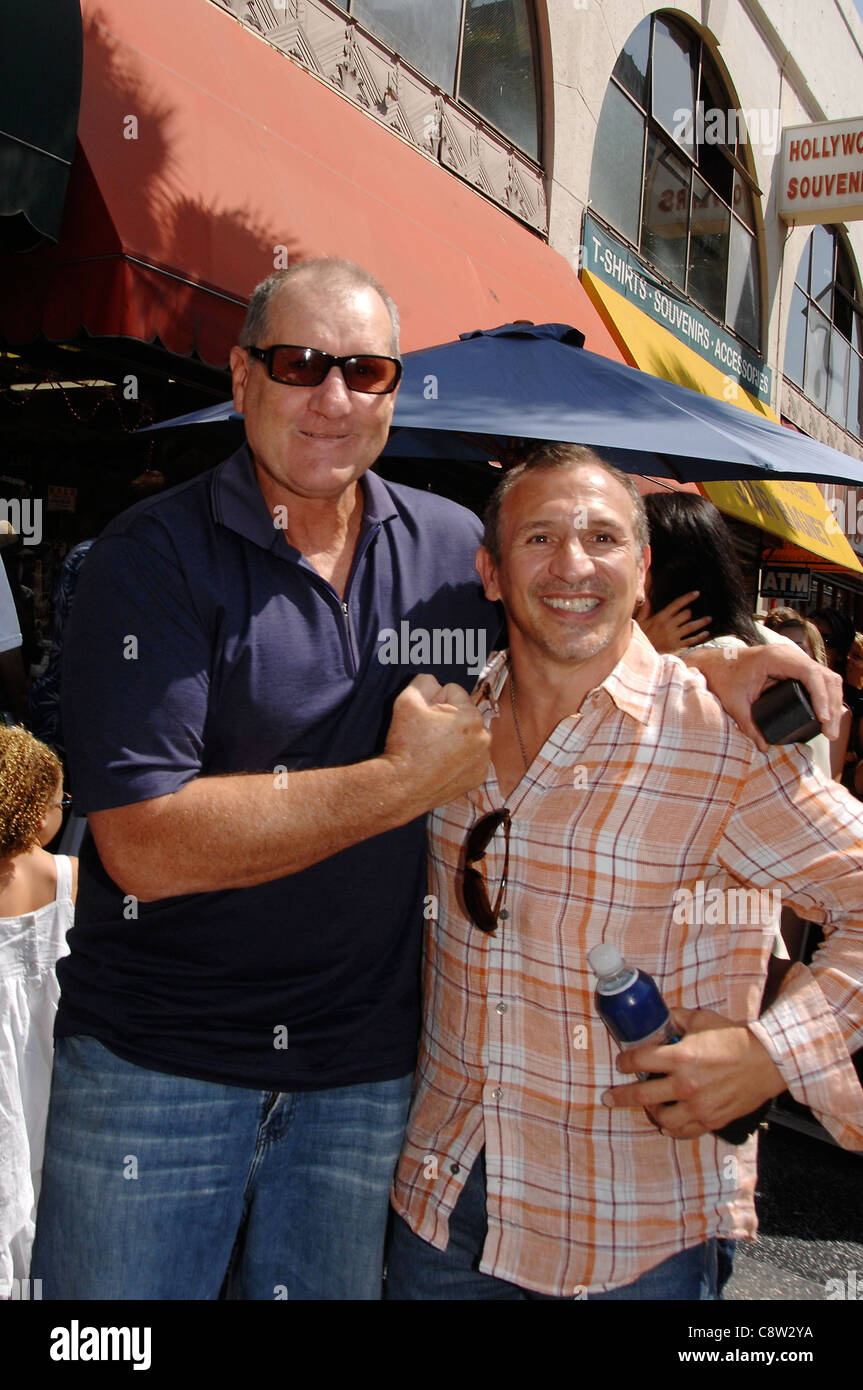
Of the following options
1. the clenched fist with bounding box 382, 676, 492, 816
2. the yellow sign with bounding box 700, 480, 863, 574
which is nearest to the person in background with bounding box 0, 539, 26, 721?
the clenched fist with bounding box 382, 676, 492, 816

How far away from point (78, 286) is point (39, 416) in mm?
2575

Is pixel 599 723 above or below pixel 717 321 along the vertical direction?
below

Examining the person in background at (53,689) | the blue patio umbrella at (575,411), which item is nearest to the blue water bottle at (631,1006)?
the blue patio umbrella at (575,411)

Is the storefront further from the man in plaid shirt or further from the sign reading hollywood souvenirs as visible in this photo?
the sign reading hollywood souvenirs

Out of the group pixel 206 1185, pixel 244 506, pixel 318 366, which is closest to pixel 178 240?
pixel 318 366

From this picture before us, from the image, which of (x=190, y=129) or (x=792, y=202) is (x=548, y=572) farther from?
(x=792, y=202)

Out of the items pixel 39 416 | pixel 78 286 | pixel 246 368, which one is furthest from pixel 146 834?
pixel 39 416

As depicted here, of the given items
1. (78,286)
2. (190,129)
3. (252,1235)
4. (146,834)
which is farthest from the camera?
(190,129)

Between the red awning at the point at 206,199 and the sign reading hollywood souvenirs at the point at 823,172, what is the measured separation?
9.37 metres

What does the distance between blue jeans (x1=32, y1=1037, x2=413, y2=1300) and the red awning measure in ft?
9.40

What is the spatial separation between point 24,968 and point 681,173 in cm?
1270

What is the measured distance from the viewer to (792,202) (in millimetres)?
14609

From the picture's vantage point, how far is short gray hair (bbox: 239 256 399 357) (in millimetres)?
2004

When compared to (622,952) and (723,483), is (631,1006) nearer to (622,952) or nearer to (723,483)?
(622,952)
